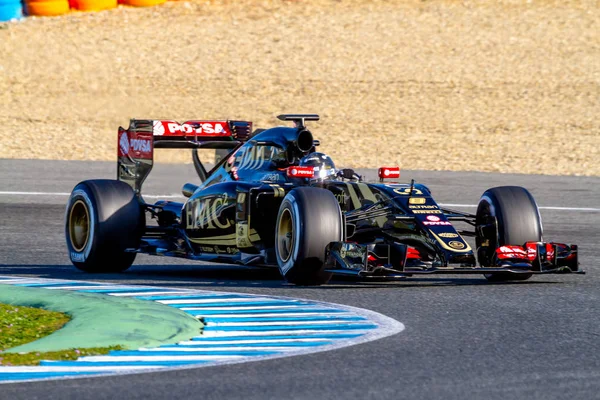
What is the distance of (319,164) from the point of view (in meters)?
11.0

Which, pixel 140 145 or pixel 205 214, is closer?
pixel 205 214

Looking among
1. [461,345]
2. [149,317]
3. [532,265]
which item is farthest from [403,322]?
[532,265]

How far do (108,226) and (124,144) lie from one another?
1.56 meters

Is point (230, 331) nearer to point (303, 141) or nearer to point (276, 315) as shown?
point (276, 315)

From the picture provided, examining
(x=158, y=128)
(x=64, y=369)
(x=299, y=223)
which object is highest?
(x=158, y=128)

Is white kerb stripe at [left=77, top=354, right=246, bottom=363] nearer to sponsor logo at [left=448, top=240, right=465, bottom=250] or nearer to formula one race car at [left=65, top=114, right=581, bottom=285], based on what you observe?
formula one race car at [left=65, top=114, right=581, bottom=285]

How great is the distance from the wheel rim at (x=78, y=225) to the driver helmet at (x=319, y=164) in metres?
2.12

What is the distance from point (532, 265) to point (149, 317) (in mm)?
3568

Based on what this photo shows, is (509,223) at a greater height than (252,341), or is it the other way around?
(509,223)

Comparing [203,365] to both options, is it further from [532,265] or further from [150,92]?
[150,92]

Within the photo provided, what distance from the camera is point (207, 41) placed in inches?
1441

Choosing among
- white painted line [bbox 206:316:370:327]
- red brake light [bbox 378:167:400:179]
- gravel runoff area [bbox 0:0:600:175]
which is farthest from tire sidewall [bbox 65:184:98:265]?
gravel runoff area [bbox 0:0:600:175]

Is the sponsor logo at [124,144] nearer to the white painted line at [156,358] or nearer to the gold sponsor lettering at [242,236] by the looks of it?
the gold sponsor lettering at [242,236]

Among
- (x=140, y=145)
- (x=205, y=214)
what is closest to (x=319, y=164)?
(x=205, y=214)
